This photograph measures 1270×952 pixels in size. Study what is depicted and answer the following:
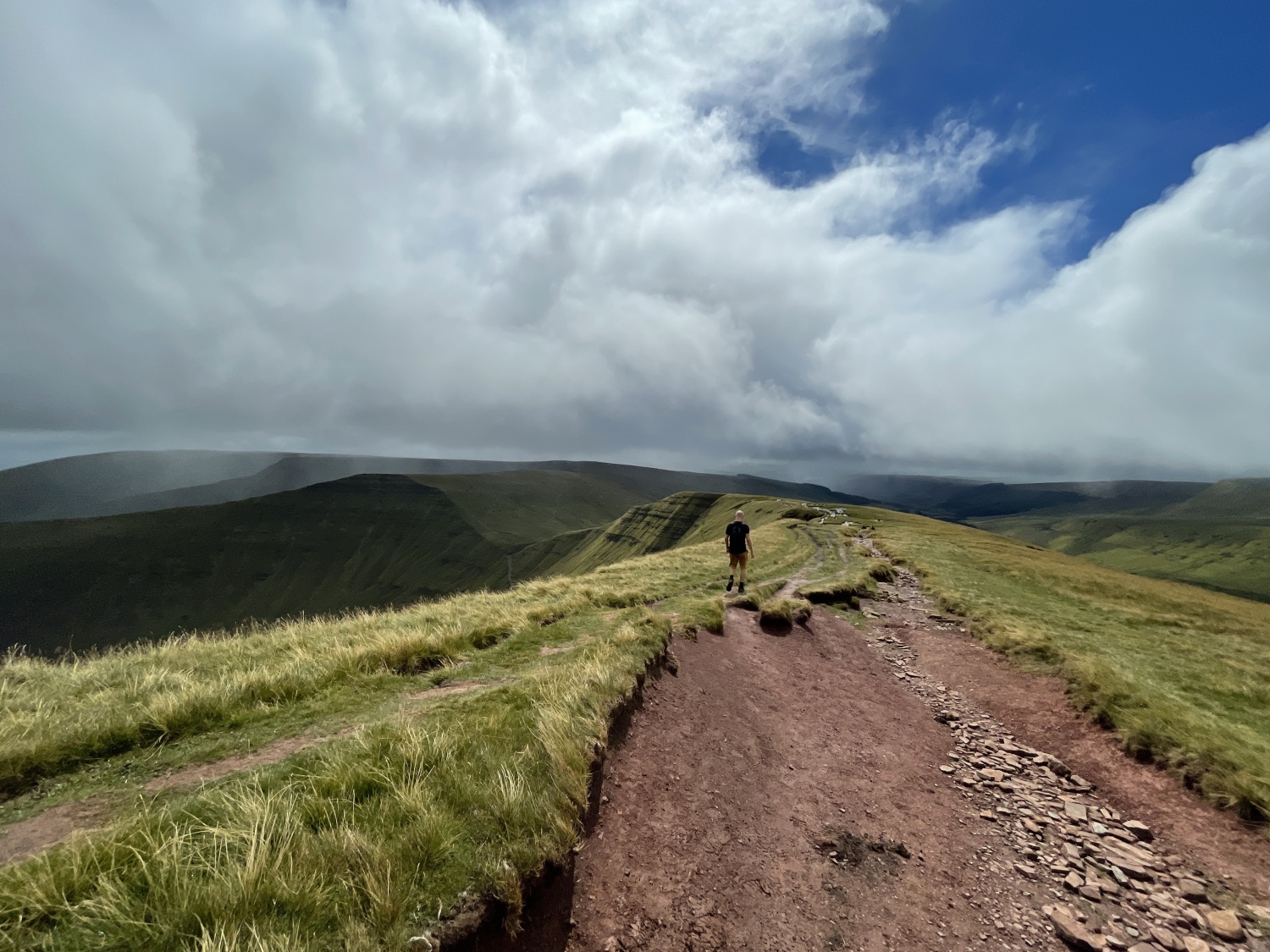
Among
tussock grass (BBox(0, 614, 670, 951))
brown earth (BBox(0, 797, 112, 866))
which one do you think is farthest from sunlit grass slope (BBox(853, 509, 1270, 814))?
brown earth (BBox(0, 797, 112, 866))

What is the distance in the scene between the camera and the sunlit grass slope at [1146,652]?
387 inches

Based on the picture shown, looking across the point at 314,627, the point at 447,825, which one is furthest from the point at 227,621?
the point at 447,825

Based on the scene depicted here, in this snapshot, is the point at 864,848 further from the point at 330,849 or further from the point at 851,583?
the point at 851,583

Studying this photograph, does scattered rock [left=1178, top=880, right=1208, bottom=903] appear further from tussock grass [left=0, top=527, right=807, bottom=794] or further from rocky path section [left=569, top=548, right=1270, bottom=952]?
tussock grass [left=0, top=527, right=807, bottom=794]

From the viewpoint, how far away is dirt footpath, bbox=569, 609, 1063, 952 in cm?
611

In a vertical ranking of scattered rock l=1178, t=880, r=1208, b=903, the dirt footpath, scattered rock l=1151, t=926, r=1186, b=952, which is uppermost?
the dirt footpath

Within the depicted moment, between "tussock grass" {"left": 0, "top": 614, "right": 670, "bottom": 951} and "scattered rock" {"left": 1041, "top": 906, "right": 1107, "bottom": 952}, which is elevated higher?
"tussock grass" {"left": 0, "top": 614, "right": 670, "bottom": 951}

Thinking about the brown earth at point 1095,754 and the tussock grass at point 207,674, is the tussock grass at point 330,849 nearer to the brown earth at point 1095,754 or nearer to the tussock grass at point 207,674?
the tussock grass at point 207,674

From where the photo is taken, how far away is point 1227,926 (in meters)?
6.66

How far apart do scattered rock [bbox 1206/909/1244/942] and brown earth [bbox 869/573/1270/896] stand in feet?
3.58

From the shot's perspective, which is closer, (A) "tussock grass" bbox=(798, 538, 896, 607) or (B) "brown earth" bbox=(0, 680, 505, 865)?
(B) "brown earth" bbox=(0, 680, 505, 865)

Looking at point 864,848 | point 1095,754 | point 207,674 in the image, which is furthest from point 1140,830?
point 207,674

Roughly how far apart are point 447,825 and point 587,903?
1914 mm

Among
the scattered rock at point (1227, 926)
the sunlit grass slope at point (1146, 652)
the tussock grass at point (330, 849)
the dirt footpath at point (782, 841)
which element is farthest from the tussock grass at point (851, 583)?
the tussock grass at point (330, 849)
